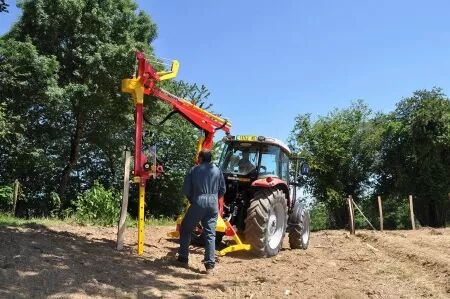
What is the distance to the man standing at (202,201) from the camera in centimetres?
709

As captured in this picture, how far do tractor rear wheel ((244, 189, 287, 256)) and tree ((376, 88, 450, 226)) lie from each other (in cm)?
2282

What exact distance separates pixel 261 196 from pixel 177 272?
263 cm

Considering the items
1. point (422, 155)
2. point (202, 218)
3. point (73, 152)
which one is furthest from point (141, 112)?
point (422, 155)

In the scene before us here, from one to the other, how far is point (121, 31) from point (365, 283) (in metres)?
18.6

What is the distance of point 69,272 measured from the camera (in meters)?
5.41

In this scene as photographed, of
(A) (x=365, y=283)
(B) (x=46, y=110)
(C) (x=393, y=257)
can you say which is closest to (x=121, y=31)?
(B) (x=46, y=110)

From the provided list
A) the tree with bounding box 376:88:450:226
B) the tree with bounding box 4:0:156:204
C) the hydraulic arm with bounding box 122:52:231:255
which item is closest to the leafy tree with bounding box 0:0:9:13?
the hydraulic arm with bounding box 122:52:231:255

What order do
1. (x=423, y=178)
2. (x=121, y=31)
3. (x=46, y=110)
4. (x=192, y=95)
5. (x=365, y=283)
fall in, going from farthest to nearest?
1. (x=192, y=95)
2. (x=423, y=178)
3. (x=121, y=31)
4. (x=46, y=110)
5. (x=365, y=283)

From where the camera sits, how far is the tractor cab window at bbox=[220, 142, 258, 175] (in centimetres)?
963

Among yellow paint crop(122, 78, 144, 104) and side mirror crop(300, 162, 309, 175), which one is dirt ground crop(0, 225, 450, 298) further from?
yellow paint crop(122, 78, 144, 104)

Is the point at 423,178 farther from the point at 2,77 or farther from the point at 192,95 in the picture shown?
the point at 2,77

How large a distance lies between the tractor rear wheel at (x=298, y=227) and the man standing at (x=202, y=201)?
11.2 ft

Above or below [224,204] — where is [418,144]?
above

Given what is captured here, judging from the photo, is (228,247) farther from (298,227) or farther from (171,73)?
(171,73)
